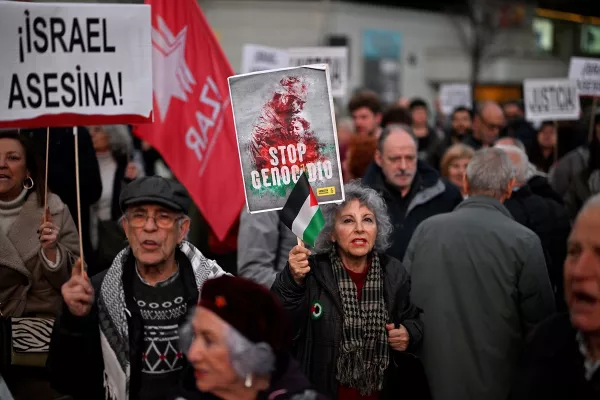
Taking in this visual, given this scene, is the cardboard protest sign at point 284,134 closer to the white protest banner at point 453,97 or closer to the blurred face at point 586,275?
the blurred face at point 586,275

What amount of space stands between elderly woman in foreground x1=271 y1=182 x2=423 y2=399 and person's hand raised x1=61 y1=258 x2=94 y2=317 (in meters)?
0.94

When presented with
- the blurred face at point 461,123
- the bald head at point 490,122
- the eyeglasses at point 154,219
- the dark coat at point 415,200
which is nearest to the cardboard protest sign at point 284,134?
the eyeglasses at point 154,219

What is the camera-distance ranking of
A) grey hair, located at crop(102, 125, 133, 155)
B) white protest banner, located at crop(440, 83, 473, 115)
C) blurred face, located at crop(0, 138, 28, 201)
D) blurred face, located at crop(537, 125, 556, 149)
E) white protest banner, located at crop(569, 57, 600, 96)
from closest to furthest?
1. blurred face, located at crop(0, 138, 28, 201)
2. grey hair, located at crop(102, 125, 133, 155)
3. white protest banner, located at crop(569, 57, 600, 96)
4. blurred face, located at crop(537, 125, 556, 149)
5. white protest banner, located at crop(440, 83, 473, 115)

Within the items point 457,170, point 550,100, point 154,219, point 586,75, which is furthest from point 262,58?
point 154,219

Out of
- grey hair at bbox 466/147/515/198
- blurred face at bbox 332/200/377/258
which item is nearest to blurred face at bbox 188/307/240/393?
blurred face at bbox 332/200/377/258

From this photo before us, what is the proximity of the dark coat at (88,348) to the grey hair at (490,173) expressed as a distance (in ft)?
5.93

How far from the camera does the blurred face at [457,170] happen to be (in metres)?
7.77

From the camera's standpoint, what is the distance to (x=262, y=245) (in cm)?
544

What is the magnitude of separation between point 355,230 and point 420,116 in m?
8.22

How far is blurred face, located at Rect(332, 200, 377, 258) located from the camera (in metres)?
4.62

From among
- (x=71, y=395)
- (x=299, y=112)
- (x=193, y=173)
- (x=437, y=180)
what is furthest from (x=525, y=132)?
(x=71, y=395)

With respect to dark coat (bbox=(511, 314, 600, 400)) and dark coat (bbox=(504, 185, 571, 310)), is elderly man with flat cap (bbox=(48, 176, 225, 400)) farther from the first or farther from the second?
dark coat (bbox=(504, 185, 571, 310))

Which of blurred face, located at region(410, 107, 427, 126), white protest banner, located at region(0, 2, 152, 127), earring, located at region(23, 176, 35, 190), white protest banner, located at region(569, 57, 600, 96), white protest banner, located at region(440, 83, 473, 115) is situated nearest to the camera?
white protest banner, located at region(0, 2, 152, 127)

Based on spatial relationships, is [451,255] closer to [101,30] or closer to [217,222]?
[217,222]
